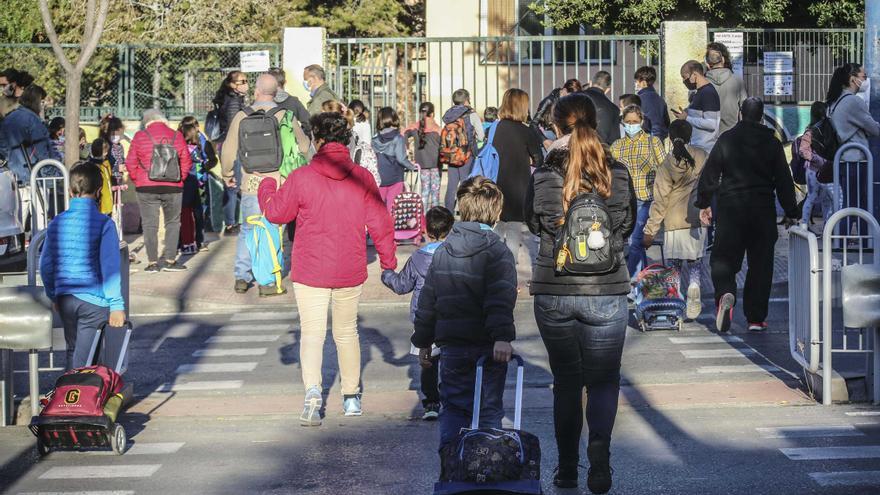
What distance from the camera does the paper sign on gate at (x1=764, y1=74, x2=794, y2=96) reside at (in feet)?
72.9

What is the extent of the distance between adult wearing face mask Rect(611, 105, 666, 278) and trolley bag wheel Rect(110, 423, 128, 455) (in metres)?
6.44

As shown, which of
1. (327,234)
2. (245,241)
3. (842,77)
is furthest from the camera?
(842,77)

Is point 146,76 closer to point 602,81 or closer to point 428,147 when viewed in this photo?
point 428,147

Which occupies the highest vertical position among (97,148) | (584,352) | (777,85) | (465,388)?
(777,85)

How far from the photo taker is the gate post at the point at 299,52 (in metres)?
20.2

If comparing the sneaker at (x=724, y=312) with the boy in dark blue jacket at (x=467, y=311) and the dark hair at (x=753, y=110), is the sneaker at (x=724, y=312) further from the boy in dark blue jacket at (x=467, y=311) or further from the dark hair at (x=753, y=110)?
the boy in dark blue jacket at (x=467, y=311)

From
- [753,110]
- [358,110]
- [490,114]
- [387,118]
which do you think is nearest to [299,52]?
[358,110]

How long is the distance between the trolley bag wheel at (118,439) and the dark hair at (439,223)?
2210mm

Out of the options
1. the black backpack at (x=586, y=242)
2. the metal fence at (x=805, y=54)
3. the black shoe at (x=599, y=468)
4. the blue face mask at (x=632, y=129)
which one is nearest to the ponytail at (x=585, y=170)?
the black backpack at (x=586, y=242)

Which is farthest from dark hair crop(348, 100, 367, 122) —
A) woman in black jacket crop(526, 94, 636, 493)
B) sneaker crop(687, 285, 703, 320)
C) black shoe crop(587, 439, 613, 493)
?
black shoe crop(587, 439, 613, 493)

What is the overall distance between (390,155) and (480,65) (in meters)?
7.40

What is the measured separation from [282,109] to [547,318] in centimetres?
759

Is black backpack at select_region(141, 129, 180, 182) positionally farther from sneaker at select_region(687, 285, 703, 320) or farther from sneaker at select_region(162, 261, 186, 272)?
sneaker at select_region(687, 285, 703, 320)

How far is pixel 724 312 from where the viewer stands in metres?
12.0
